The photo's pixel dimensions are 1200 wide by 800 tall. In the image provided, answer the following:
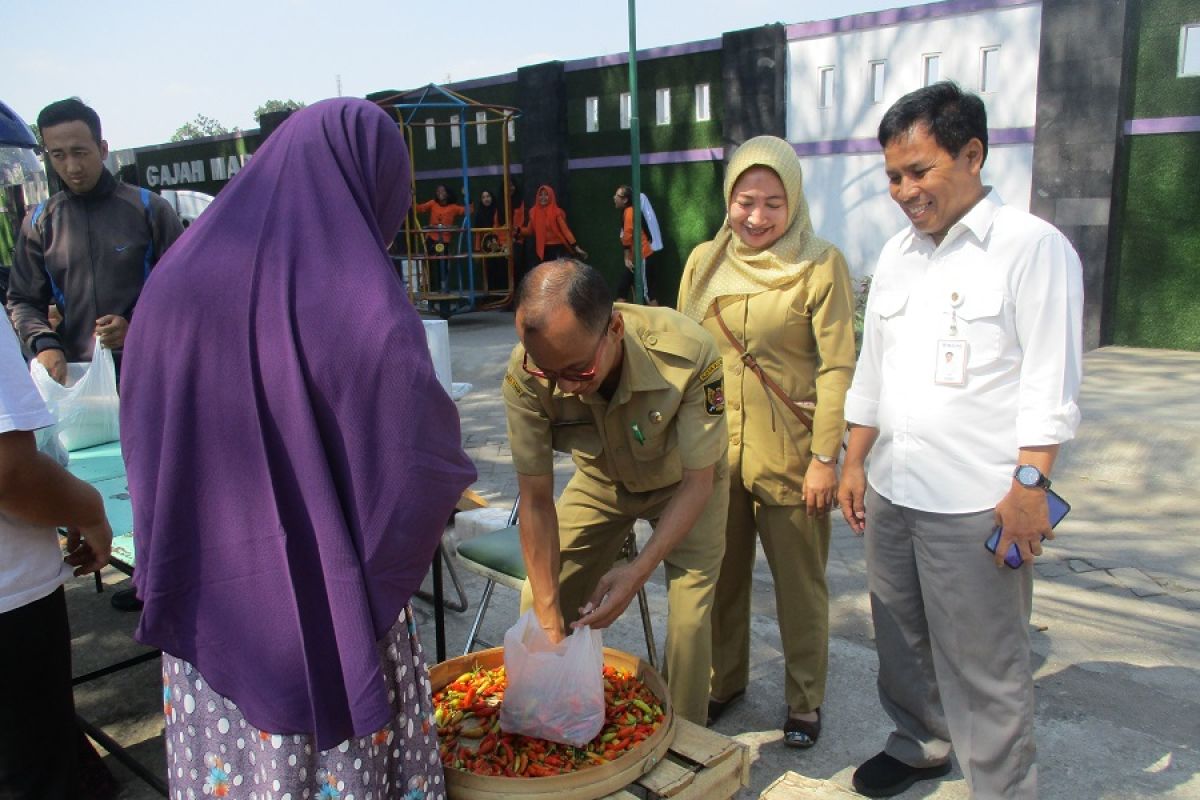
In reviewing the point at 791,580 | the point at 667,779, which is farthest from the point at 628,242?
the point at 667,779

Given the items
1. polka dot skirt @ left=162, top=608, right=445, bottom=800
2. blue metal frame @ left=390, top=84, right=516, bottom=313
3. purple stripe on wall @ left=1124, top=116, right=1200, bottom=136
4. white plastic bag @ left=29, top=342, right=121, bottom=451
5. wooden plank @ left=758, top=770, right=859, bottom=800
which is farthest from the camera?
blue metal frame @ left=390, top=84, right=516, bottom=313

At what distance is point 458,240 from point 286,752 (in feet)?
39.2

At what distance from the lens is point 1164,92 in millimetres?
8281

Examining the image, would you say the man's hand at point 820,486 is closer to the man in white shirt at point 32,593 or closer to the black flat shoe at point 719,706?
the black flat shoe at point 719,706

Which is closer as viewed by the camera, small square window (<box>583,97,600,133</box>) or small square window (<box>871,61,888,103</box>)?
small square window (<box>871,61,888,103</box>)

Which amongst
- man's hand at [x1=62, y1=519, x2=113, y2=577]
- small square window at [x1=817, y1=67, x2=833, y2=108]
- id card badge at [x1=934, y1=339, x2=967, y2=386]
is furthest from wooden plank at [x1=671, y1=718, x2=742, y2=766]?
small square window at [x1=817, y1=67, x2=833, y2=108]

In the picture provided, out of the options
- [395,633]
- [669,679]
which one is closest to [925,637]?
[669,679]

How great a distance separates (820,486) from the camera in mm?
2748

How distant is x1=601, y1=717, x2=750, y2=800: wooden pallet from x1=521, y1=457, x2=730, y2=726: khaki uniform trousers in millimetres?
268

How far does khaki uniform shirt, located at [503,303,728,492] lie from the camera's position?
2.38 m

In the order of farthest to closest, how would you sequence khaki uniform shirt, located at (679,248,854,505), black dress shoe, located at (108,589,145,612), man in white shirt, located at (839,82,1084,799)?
1. black dress shoe, located at (108,589,145,612)
2. khaki uniform shirt, located at (679,248,854,505)
3. man in white shirt, located at (839,82,1084,799)

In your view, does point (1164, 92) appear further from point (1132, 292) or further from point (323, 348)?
point (323, 348)

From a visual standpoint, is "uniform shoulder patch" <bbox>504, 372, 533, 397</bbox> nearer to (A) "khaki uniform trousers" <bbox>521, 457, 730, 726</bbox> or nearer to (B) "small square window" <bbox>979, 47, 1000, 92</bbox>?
(A) "khaki uniform trousers" <bbox>521, 457, 730, 726</bbox>

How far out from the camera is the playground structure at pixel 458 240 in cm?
1234
